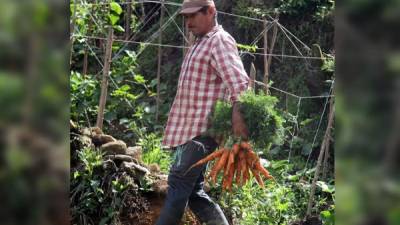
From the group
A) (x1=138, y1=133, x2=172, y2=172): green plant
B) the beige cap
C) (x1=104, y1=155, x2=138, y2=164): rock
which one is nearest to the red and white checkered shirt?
the beige cap

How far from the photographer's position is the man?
3014mm

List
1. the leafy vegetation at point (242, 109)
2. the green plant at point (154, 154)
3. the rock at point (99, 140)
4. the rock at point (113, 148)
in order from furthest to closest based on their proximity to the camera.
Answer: the green plant at point (154, 154)
the rock at point (99, 140)
the rock at point (113, 148)
the leafy vegetation at point (242, 109)

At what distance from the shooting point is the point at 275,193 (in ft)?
13.6

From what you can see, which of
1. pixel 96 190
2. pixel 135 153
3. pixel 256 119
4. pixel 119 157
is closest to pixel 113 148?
pixel 119 157

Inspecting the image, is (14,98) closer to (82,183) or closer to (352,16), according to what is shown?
(352,16)

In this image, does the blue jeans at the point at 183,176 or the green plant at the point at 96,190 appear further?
the green plant at the point at 96,190

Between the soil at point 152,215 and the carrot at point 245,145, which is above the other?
the carrot at point 245,145

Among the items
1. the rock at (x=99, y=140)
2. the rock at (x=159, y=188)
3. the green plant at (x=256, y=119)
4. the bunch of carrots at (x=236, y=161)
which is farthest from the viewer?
the rock at (x=99, y=140)

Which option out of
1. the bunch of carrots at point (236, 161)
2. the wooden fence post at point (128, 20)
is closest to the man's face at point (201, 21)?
the bunch of carrots at point (236, 161)

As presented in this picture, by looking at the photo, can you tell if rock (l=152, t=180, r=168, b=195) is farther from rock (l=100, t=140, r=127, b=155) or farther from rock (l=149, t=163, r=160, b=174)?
rock (l=100, t=140, r=127, b=155)

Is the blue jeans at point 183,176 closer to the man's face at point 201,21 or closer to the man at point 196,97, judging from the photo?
the man at point 196,97

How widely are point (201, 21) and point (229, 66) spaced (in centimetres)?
27

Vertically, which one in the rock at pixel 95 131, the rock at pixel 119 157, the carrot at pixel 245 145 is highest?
the carrot at pixel 245 145

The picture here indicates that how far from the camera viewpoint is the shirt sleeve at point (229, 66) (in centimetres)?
288
